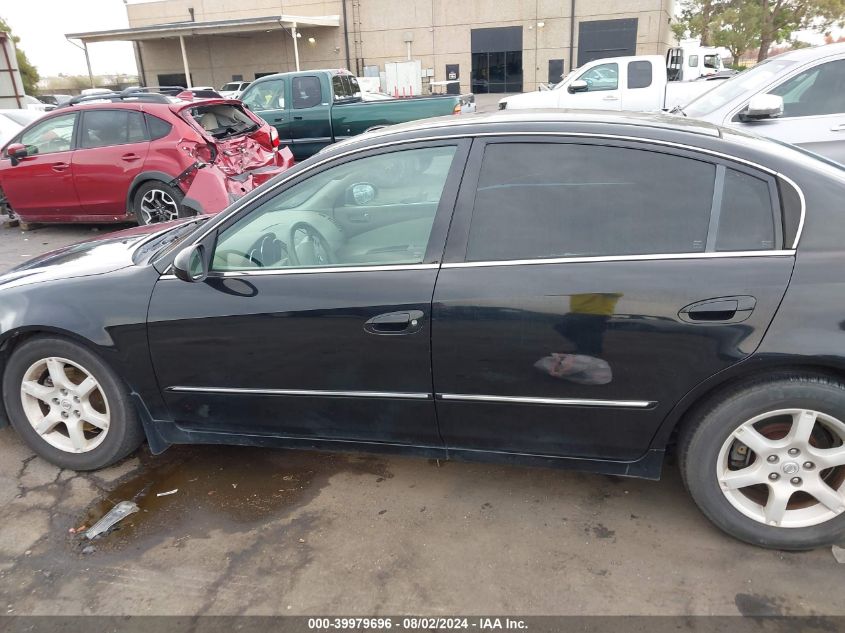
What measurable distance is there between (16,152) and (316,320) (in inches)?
289

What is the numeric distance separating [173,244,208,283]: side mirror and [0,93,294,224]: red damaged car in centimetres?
432

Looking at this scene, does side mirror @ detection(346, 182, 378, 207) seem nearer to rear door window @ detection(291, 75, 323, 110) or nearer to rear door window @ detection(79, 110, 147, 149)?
rear door window @ detection(79, 110, 147, 149)

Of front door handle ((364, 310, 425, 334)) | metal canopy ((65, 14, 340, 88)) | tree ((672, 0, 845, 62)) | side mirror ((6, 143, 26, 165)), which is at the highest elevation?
metal canopy ((65, 14, 340, 88))

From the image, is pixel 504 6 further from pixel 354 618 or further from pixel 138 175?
pixel 354 618

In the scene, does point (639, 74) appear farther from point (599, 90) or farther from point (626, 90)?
point (599, 90)

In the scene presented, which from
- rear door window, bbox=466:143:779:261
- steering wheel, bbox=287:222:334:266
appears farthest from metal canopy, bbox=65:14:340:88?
rear door window, bbox=466:143:779:261

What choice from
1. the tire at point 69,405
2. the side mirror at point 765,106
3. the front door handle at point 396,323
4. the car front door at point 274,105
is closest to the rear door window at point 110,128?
the car front door at point 274,105

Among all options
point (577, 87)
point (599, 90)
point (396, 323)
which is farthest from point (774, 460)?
point (599, 90)

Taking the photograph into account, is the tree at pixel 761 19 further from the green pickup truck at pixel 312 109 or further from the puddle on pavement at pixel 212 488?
the puddle on pavement at pixel 212 488

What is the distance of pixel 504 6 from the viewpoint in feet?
99.2

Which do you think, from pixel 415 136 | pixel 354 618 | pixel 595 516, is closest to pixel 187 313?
pixel 415 136

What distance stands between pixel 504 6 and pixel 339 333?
31.8 metres

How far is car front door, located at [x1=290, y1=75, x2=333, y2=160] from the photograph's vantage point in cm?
1123

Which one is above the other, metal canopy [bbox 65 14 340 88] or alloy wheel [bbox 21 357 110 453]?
metal canopy [bbox 65 14 340 88]
